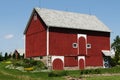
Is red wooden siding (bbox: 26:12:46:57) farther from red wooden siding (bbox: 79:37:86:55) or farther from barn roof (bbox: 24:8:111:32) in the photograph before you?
red wooden siding (bbox: 79:37:86:55)

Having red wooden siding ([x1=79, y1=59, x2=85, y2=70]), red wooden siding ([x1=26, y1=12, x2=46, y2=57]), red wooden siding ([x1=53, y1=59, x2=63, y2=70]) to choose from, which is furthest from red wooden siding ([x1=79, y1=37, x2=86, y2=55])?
red wooden siding ([x1=26, y1=12, x2=46, y2=57])

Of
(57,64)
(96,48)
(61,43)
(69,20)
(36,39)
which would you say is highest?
(69,20)

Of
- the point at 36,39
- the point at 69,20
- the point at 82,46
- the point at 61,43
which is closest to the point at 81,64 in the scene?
the point at 82,46

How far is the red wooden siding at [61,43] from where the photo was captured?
5366 cm

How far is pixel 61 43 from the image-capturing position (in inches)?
2153

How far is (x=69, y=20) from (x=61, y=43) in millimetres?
5457

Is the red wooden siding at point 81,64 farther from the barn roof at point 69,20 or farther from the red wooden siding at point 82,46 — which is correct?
the barn roof at point 69,20

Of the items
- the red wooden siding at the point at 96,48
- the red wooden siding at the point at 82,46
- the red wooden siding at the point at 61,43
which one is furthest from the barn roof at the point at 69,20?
the red wooden siding at the point at 82,46

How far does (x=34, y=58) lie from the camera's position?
5828cm

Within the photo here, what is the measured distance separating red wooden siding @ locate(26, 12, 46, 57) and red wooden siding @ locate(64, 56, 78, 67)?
162 inches

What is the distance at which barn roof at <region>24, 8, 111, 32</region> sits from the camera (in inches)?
2169

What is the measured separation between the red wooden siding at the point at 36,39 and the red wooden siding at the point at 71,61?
13.5ft

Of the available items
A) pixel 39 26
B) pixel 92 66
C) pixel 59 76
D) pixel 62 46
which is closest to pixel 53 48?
pixel 62 46

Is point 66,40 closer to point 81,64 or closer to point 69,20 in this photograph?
point 69,20
